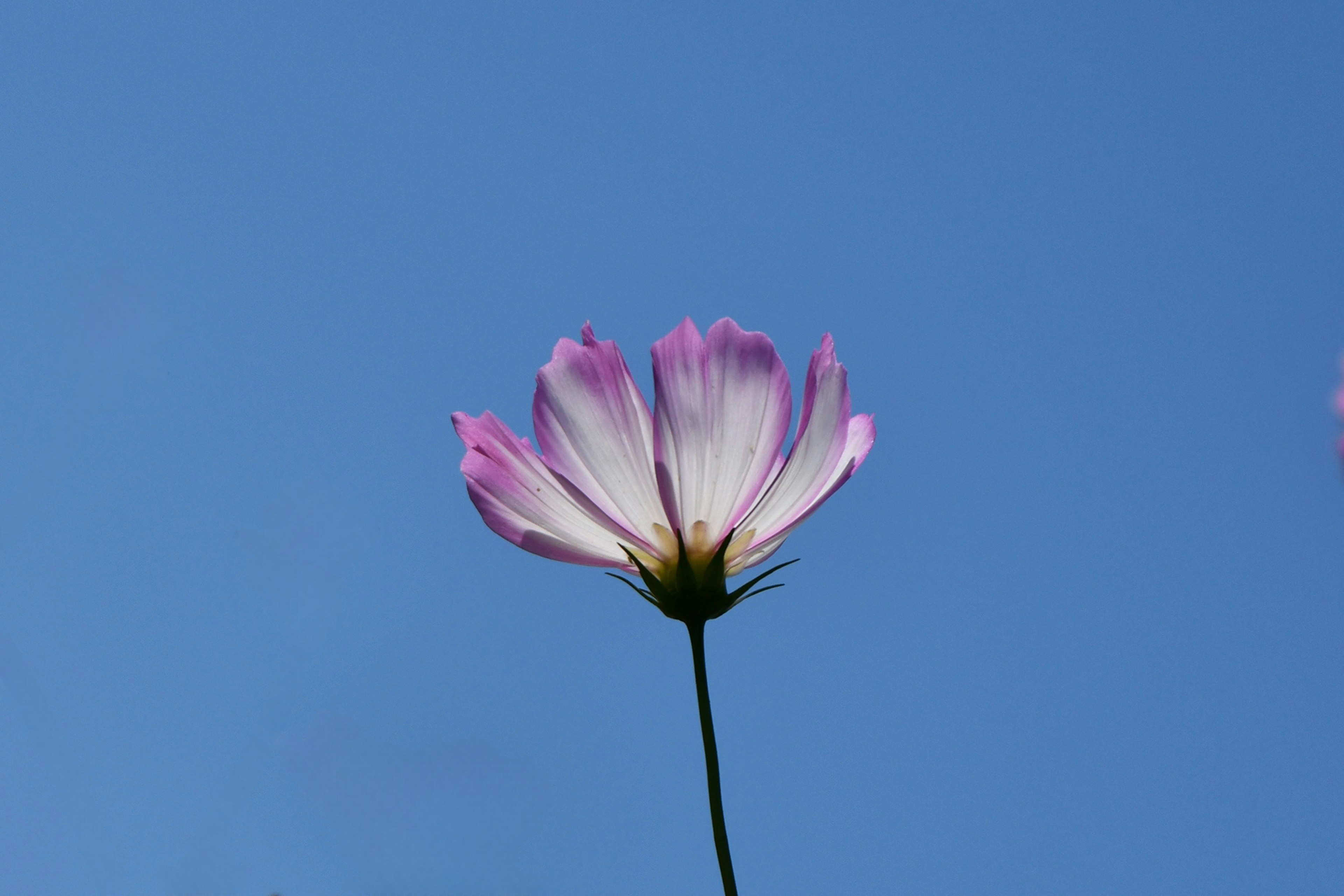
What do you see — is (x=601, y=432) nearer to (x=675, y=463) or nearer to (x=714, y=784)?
(x=675, y=463)

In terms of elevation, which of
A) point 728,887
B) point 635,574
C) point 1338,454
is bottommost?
point 728,887

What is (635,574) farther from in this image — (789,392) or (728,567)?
(789,392)

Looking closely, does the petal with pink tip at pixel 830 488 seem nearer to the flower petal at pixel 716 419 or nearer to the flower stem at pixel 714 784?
the flower petal at pixel 716 419

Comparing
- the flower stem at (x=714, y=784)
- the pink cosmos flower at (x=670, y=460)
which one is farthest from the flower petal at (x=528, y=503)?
the flower stem at (x=714, y=784)

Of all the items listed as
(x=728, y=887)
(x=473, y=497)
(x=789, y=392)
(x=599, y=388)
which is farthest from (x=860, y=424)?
(x=728, y=887)

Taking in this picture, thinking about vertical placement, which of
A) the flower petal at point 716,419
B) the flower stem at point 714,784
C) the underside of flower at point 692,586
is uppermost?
the flower petal at point 716,419
